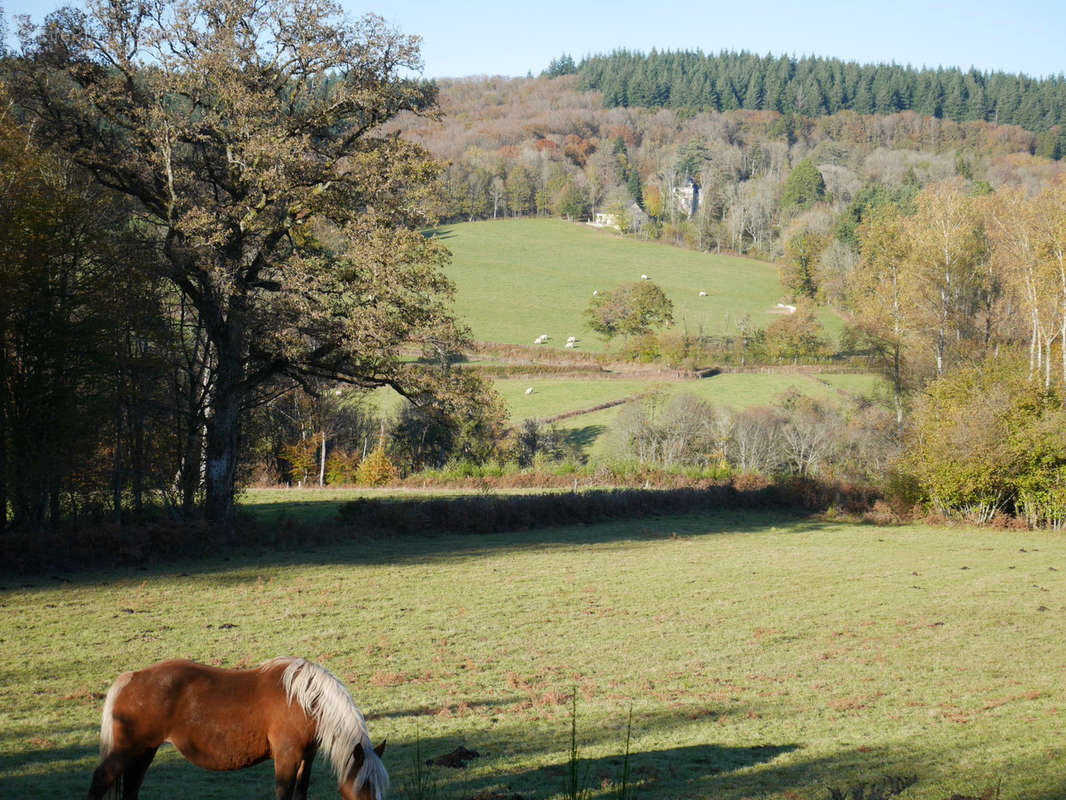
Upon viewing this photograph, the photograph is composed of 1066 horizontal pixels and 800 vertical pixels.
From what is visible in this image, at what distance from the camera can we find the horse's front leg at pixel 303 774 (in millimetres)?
5594

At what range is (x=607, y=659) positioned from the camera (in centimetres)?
1259

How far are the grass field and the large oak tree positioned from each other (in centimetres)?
561

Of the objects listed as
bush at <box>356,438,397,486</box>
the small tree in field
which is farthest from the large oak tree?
the small tree in field

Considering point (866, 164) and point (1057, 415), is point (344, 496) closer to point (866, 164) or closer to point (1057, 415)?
point (1057, 415)

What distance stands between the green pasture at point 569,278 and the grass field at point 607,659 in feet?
171

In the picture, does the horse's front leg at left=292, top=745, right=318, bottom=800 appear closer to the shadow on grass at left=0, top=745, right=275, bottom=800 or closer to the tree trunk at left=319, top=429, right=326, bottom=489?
the shadow on grass at left=0, top=745, right=275, bottom=800

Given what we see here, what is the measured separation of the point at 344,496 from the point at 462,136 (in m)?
113

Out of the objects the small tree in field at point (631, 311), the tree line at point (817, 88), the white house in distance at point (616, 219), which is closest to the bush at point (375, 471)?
the small tree in field at point (631, 311)

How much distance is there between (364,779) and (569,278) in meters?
92.5

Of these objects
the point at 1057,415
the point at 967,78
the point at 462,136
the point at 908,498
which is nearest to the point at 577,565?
the point at 908,498

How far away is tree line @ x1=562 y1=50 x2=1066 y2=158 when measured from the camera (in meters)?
158

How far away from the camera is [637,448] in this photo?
1870 inches

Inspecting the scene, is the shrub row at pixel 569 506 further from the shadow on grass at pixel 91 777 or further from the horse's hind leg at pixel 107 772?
the horse's hind leg at pixel 107 772

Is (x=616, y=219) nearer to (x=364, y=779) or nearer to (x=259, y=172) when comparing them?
(x=259, y=172)
